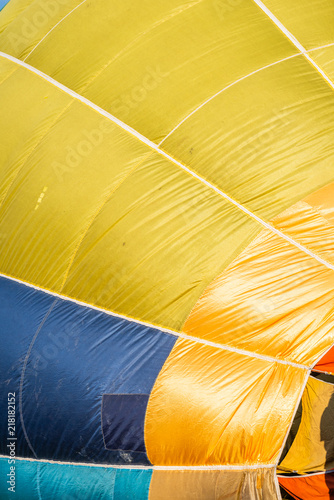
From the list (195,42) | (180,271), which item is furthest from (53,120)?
(180,271)

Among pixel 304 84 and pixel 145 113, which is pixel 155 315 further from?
pixel 304 84

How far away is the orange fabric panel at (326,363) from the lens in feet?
12.1

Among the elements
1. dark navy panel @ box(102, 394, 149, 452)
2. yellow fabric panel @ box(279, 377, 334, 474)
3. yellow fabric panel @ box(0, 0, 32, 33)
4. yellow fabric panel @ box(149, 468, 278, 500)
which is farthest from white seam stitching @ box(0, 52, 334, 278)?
yellow fabric panel @ box(149, 468, 278, 500)

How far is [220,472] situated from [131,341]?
105 centimetres

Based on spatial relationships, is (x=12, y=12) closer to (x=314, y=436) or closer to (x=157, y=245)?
(x=157, y=245)

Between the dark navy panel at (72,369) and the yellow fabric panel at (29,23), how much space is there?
2.08 meters

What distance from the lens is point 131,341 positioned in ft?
11.2

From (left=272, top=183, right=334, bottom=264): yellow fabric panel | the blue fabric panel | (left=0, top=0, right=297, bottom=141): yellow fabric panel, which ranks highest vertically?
(left=0, top=0, right=297, bottom=141): yellow fabric panel

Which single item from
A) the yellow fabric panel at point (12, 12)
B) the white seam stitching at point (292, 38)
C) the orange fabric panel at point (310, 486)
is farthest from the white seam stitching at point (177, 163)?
the orange fabric panel at point (310, 486)

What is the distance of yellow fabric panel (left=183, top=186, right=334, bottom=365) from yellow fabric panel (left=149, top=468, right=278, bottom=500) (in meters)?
0.87

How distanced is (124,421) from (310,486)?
158cm

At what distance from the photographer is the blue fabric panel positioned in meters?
3.40

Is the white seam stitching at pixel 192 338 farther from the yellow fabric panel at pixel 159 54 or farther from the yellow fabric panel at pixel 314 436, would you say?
the yellow fabric panel at pixel 159 54

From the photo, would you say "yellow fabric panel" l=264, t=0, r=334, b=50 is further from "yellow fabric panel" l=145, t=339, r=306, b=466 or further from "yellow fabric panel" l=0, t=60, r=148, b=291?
"yellow fabric panel" l=145, t=339, r=306, b=466
